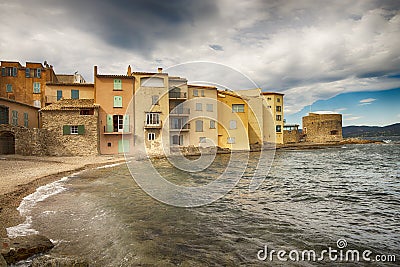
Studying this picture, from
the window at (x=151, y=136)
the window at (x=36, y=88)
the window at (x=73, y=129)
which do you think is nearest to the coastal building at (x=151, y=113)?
the window at (x=151, y=136)

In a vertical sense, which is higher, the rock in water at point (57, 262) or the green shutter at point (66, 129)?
the green shutter at point (66, 129)

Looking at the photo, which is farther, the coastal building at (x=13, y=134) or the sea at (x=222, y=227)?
the coastal building at (x=13, y=134)

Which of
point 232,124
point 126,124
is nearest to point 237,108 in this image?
point 232,124

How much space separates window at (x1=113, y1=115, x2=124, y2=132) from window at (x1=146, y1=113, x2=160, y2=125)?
329 cm

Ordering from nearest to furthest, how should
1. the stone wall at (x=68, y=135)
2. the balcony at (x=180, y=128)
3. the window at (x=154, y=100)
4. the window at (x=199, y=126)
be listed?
the stone wall at (x=68, y=135) < the window at (x=154, y=100) < the balcony at (x=180, y=128) < the window at (x=199, y=126)

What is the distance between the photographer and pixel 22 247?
495cm

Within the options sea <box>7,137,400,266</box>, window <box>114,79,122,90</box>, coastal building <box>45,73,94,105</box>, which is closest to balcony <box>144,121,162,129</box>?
window <box>114,79,122,90</box>

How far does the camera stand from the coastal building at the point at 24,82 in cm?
3388

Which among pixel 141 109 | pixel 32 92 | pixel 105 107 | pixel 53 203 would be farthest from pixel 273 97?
pixel 53 203

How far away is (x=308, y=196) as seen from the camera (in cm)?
1155

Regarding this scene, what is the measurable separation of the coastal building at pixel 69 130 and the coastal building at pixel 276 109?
42.2m

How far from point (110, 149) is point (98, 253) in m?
26.7

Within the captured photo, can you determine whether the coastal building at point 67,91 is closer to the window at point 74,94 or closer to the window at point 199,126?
the window at point 74,94

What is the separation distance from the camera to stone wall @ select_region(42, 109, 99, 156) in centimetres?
2664
